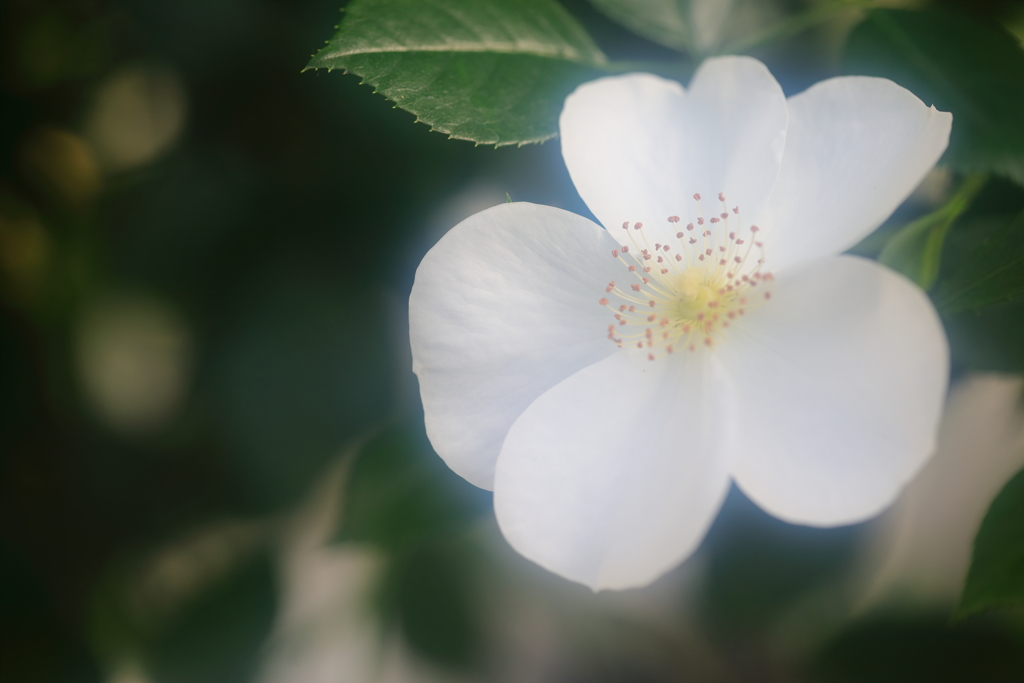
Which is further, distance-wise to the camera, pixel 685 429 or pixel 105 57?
pixel 105 57

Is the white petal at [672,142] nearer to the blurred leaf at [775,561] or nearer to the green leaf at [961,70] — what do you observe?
the green leaf at [961,70]

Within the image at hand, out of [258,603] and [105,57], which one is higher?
[105,57]

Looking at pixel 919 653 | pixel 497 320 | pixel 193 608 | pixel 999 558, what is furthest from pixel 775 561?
pixel 193 608

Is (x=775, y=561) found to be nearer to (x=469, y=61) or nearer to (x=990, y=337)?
(x=990, y=337)

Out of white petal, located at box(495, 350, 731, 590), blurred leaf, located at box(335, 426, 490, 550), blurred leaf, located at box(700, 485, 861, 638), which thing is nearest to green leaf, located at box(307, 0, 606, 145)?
white petal, located at box(495, 350, 731, 590)

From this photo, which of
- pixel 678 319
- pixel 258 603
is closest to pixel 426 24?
pixel 678 319

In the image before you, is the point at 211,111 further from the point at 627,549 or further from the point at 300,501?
the point at 627,549

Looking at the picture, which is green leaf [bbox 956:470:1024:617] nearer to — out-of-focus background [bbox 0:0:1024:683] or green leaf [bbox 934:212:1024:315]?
green leaf [bbox 934:212:1024:315]
